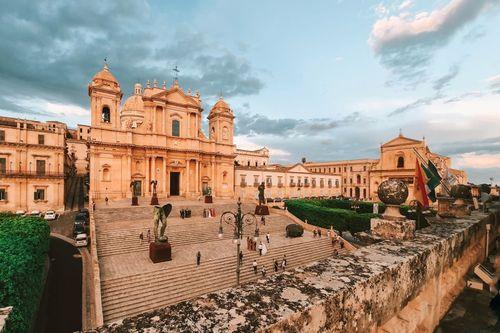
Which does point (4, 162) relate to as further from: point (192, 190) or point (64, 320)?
point (64, 320)

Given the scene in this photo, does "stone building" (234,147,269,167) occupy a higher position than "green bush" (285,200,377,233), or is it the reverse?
"stone building" (234,147,269,167)

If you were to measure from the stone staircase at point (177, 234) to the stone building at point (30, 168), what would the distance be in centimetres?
1873

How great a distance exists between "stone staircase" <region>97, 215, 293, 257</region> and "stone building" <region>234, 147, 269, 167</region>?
44978 mm

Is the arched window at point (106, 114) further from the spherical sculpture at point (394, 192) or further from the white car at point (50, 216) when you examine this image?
the spherical sculpture at point (394, 192)

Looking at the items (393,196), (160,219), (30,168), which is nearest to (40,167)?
(30,168)

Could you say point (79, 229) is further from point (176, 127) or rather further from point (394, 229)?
point (394, 229)

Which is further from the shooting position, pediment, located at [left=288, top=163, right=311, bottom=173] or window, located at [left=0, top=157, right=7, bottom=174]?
pediment, located at [left=288, top=163, right=311, bottom=173]

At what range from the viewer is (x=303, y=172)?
190 feet

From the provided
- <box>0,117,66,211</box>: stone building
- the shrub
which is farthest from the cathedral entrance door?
the shrub

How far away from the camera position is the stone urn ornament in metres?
5.00

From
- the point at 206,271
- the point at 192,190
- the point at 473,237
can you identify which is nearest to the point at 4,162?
the point at 192,190

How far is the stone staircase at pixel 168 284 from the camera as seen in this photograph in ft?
39.8

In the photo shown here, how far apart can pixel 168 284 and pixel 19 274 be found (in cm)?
655

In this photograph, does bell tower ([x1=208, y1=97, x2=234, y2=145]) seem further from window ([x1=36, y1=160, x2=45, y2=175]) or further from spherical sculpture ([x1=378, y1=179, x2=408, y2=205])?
spherical sculpture ([x1=378, y1=179, x2=408, y2=205])
